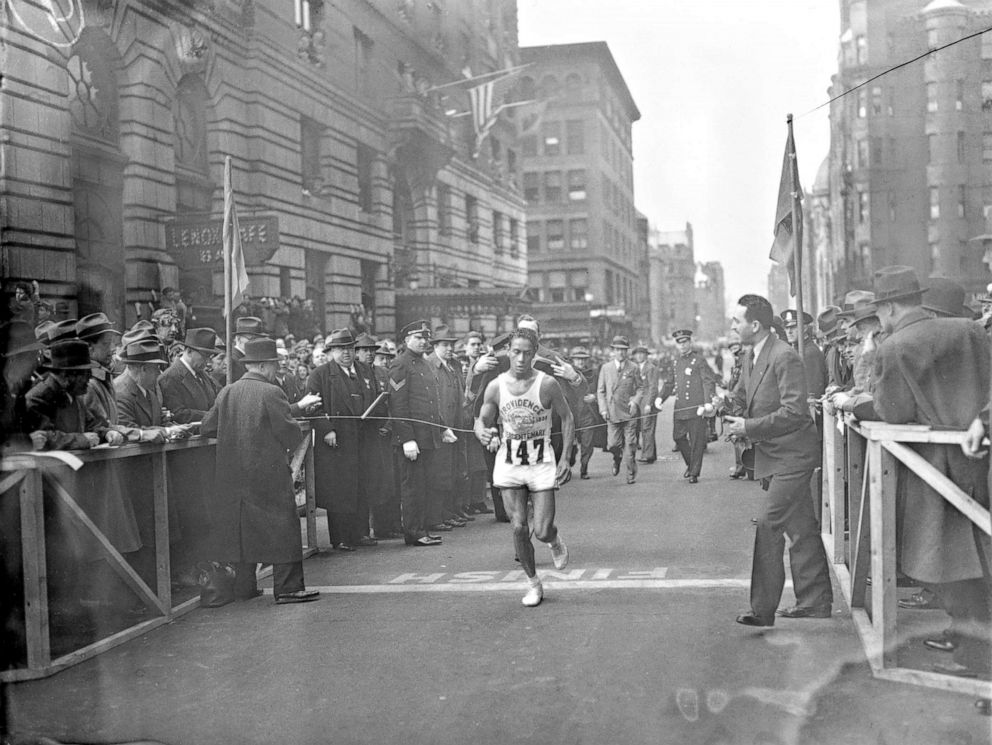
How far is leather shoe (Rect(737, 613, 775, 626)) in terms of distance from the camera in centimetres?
582

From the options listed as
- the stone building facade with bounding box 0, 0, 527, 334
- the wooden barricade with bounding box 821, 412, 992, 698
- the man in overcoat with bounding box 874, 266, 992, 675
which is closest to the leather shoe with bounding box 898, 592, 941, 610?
the wooden barricade with bounding box 821, 412, 992, 698

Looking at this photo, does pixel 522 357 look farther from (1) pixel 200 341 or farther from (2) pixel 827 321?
(2) pixel 827 321

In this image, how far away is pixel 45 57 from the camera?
10.6 meters

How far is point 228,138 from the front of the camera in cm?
1554

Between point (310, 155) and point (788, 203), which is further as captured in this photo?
point (310, 155)

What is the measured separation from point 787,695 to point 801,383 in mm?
2086

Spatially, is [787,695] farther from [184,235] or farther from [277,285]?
[277,285]

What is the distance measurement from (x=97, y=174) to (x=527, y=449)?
702 cm

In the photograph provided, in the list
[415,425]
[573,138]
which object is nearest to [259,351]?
[415,425]

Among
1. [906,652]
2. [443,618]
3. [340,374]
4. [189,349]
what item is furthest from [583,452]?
[906,652]

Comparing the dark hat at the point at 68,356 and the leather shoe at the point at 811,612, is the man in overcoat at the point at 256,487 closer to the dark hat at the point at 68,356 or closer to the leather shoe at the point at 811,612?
the dark hat at the point at 68,356

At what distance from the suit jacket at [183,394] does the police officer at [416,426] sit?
1.96m

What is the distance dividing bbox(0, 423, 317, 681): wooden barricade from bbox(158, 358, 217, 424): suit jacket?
844mm

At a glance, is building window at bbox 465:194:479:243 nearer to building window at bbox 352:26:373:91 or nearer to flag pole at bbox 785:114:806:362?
building window at bbox 352:26:373:91
